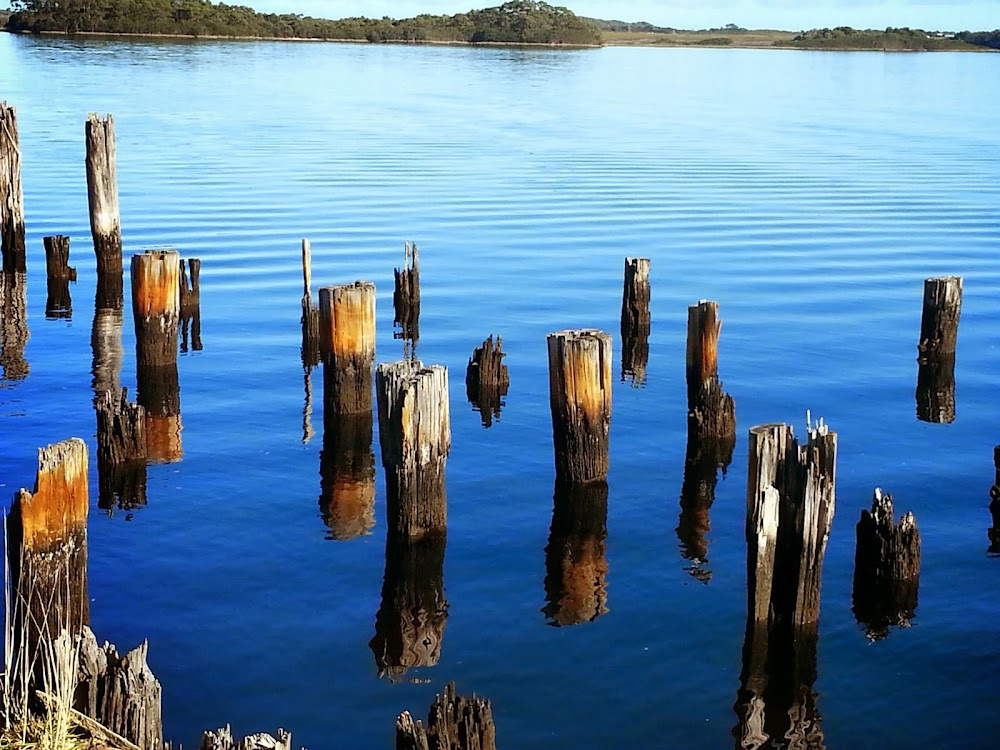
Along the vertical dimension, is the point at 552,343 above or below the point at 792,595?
above

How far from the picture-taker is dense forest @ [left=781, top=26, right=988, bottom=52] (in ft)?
523

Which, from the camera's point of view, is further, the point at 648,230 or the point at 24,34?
the point at 24,34

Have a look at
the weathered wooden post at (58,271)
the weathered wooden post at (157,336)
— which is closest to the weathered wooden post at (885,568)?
the weathered wooden post at (157,336)

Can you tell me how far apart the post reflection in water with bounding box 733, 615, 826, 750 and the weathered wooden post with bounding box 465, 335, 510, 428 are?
20.8ft

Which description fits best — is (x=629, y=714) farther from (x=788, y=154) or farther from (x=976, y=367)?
(x=788, y=154)

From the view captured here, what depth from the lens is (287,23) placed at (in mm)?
142000

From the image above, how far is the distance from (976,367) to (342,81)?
201ft

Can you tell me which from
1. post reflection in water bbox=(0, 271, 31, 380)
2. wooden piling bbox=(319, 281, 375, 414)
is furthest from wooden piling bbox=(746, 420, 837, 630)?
post reflection in water bbox=(0, 271, 31, 380)

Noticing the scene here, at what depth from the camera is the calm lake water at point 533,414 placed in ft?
29.7

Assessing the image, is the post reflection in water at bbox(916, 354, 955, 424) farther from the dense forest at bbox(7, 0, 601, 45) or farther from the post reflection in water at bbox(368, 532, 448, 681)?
the dense forest at bbox(7, 0, 601, 45)

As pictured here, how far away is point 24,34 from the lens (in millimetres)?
120750

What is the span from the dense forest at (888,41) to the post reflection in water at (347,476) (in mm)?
158756

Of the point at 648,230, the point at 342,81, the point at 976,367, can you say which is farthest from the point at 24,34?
the point at 976,367

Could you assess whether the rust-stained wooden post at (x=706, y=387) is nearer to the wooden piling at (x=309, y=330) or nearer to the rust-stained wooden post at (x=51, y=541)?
the wooden piling at (x=309, y=330)
